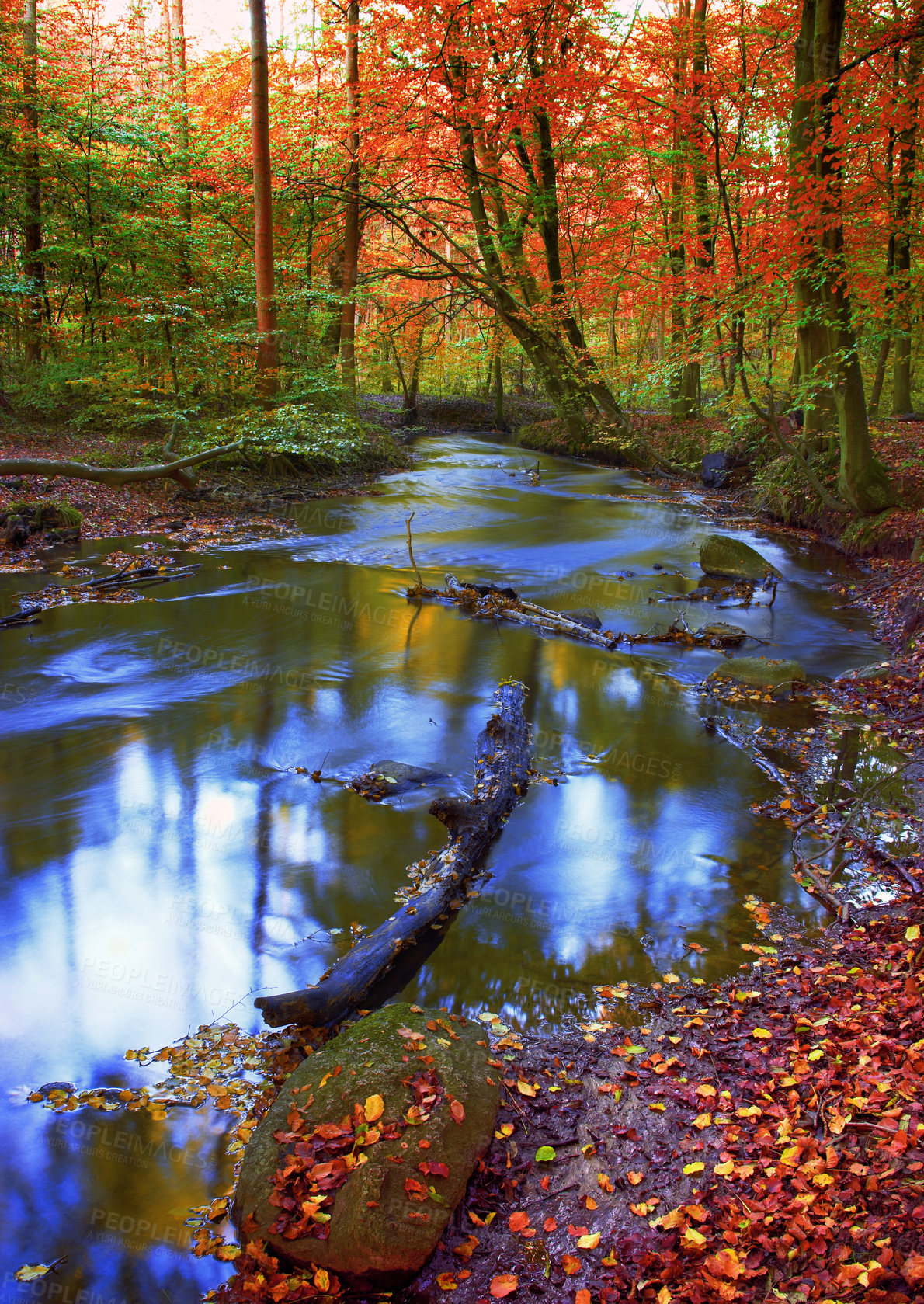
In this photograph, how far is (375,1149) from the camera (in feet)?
10.3

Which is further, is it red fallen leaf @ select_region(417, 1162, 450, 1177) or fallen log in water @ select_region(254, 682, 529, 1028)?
fallen log in water @ select_region(254, 682, 529, 1028)

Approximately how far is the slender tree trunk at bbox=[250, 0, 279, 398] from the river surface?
7402mm

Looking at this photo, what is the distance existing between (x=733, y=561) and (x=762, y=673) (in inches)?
204

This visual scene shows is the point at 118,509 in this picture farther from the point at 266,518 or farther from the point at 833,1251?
the point at 833,1251

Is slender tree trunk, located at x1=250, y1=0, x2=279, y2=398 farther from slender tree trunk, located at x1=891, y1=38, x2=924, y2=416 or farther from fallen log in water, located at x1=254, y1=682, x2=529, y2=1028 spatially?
fallen log in water, located at x1=254, y1=682, x2=529, y2=1028

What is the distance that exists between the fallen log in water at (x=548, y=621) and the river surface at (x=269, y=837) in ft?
1.03

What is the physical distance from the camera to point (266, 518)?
18.0 metres

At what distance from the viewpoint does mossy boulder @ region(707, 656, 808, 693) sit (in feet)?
29.7

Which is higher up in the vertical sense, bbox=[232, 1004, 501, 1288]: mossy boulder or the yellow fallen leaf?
the yellow fallen leaf

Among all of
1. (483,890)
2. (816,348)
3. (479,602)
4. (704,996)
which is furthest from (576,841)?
(816,348)

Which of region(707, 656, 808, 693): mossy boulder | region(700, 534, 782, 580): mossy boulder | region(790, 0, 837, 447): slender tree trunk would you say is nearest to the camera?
region(707, 656, 808, 693): mossy boulder

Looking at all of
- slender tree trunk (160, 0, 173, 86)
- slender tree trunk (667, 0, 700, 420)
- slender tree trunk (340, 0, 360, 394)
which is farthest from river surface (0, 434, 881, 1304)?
slender tree trunk (160, 0, 173, 86)

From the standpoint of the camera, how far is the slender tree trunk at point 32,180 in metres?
18.0

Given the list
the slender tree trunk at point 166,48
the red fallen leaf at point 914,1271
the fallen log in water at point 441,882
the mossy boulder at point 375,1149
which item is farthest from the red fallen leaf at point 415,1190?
the slender tree trunk at point 166,48
